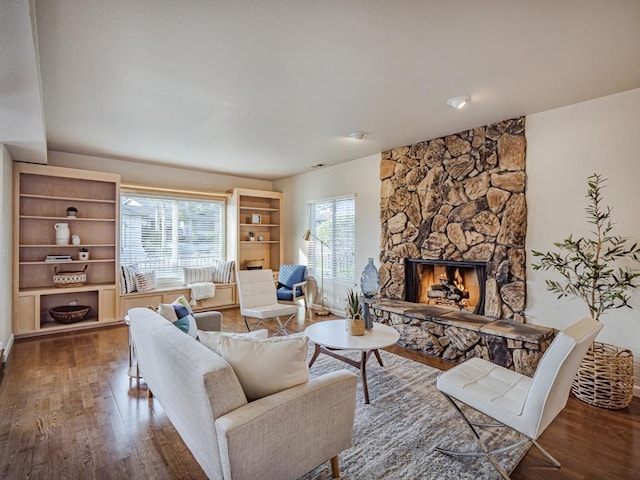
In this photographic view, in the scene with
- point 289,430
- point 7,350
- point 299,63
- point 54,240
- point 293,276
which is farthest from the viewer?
point 293,276

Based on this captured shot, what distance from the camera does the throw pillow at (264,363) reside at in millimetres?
1605

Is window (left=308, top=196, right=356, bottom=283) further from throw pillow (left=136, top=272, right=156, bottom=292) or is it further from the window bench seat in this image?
throw pillow (left=136, top=272, right=156, bottom=292)

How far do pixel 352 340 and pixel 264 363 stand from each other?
1363 mm

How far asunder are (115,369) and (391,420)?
9.11 feet

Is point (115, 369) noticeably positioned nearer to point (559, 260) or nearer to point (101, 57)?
point (101, 57)

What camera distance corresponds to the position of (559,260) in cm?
307

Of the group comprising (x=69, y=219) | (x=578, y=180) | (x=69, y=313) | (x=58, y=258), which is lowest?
(x=69, y=313)

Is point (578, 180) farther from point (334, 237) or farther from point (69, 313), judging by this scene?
point (69, 313)

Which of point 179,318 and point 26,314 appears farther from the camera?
point 26,314

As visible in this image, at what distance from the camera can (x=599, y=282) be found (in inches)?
116

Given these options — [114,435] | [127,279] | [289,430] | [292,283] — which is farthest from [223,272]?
[289,430]

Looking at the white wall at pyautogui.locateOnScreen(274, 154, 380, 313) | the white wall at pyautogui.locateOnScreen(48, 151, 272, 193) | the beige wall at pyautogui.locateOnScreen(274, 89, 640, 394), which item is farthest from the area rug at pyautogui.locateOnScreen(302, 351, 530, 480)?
the white wall at pyautogui.locateOnScreen(48, 151, 272, 193)

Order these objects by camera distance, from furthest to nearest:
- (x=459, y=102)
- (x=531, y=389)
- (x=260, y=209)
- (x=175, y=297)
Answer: (x=260, y=209), (x=175, y=297), (x=459, y=102), (x=531, y=389)

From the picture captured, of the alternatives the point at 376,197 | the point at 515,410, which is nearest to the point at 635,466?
the point at 515,410
